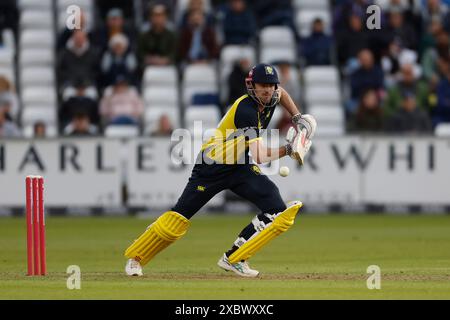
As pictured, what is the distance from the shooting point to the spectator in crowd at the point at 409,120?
2089 cm

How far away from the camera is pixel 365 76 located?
21.7m

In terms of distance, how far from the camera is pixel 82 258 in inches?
558

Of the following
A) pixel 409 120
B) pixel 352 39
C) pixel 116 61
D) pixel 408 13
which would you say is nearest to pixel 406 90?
pixel 409 120

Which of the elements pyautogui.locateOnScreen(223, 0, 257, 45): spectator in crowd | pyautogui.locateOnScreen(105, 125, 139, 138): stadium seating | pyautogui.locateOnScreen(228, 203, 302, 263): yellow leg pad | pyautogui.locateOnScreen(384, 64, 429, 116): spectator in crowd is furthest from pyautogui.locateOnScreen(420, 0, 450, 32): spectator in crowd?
pyautogui.locateOnScreen(228, 203, 302, 263): yellow leg pad

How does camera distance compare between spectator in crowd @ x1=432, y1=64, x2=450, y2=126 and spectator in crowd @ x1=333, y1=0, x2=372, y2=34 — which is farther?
spectator in crowd @ x1=333, y1=0, x2=372, y2=34

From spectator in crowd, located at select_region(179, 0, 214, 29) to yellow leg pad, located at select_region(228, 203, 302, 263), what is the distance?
1089cm

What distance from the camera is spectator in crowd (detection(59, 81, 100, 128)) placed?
2097 cm

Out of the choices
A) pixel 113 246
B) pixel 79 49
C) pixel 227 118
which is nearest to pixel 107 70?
pixel 79 49

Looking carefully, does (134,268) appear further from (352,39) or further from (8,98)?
(352,39)

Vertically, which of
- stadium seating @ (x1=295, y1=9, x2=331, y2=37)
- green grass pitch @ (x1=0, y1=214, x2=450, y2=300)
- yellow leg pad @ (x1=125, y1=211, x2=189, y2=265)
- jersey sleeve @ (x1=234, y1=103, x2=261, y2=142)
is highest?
stadium seating @ (x1=295, y1=9, x2=331, y2=37)

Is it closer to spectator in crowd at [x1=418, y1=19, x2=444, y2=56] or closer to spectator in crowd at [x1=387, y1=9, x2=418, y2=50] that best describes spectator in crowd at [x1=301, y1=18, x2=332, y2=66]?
spectator in crowd at [x1=387, y1=9, x2=418, y2=50]

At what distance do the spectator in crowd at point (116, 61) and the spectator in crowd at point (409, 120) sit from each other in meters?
4.41

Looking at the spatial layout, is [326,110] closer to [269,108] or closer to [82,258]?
[82,258]

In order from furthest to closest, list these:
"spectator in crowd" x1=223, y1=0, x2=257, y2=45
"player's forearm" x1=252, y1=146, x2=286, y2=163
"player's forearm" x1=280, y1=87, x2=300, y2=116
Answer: "spectator in crowd" x1=223, y1=0, x2=257, y2=45, "player's forearm" x1=280, y1=87, x2=300, y2=116, "player's forearm" x1=252, y1=146, x2=286, y2=163
